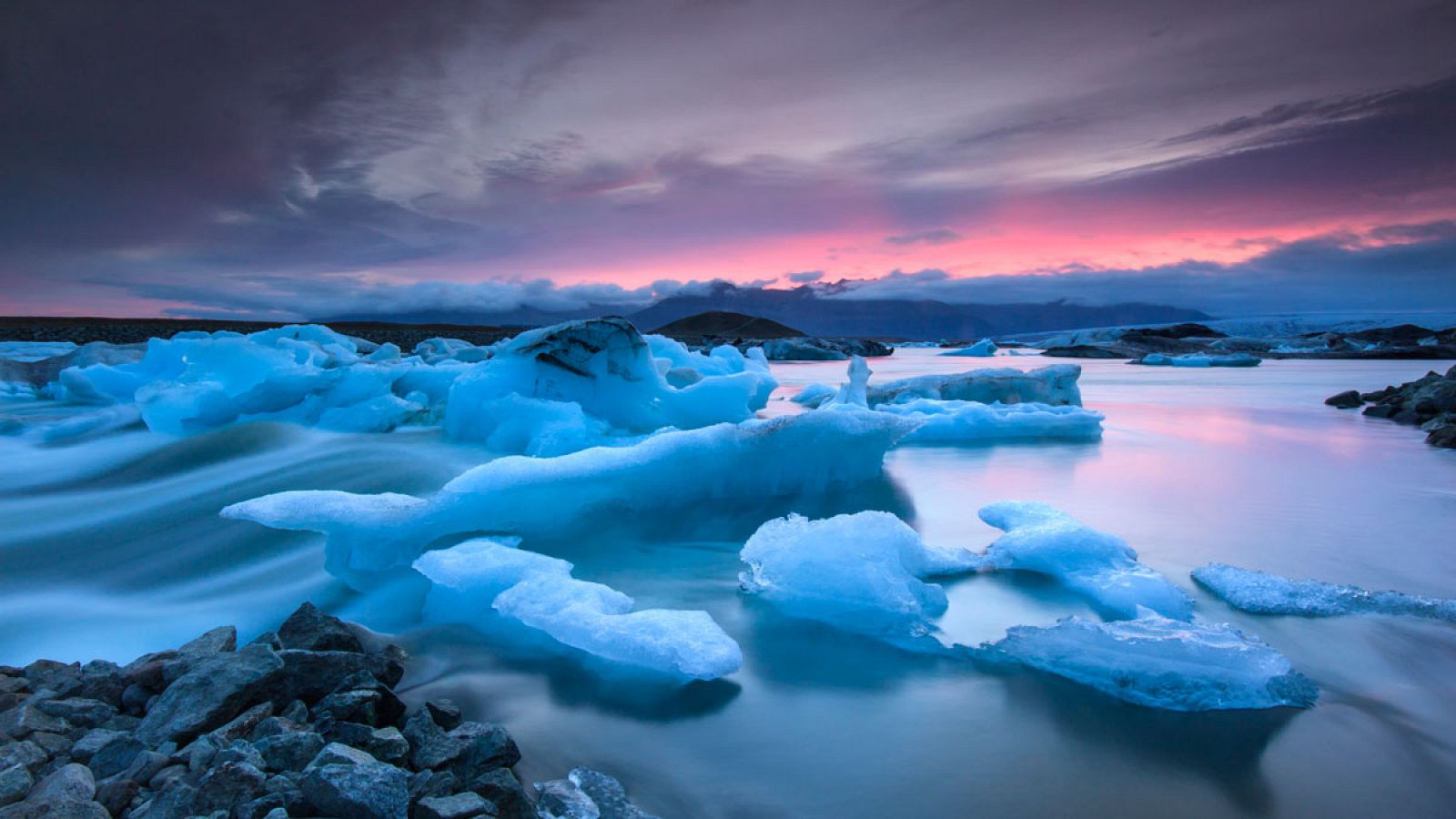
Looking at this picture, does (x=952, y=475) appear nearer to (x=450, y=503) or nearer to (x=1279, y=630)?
(x=1279, y=630)

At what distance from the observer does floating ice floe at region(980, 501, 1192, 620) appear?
2.64m

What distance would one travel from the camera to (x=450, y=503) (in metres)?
3.19

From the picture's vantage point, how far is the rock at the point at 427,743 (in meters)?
1.63

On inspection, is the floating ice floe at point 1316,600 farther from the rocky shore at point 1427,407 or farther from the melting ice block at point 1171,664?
the rocky shore at point 1427,407

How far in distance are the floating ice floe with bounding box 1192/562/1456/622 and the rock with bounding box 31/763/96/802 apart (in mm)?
3462

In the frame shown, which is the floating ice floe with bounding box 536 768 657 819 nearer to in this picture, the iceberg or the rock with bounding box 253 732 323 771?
the rock with bounding box 253 732 323 771

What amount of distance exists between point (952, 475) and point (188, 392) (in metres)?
6.57

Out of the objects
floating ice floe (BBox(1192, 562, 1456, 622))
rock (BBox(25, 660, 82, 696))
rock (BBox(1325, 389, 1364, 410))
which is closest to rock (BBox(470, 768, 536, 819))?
rock (BBox(25, 660, 82, 696))

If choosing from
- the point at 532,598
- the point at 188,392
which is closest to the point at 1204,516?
the point at 532,598

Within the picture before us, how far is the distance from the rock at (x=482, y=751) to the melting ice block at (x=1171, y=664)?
1.53 meters

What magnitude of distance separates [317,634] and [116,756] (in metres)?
0.57

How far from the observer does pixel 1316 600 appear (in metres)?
2.69

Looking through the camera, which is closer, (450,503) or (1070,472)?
(450,503)

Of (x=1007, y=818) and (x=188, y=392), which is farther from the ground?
(x=188, y=392)
